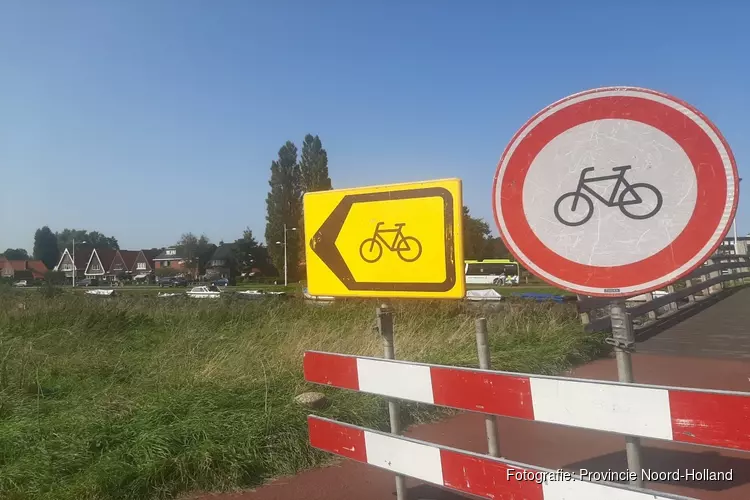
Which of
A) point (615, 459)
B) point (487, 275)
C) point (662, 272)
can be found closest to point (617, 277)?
point (662, 272)

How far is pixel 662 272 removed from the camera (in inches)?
74.9

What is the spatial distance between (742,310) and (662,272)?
12920 mm

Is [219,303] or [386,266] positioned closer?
[386,266]

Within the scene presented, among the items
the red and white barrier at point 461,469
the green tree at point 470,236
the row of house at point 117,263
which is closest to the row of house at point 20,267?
the row of house at point 117,263

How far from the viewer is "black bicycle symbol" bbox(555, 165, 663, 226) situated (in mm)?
1952

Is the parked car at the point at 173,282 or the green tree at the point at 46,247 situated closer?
the parked car at the point at 173,282

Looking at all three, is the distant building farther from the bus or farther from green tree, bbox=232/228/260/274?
Result: the bus

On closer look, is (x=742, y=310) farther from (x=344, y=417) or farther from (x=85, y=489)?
(x=85, y=489)

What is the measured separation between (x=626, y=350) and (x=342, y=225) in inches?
62.4

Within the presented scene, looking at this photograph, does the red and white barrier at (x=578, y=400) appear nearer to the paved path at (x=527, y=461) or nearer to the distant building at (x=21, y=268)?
the paved path at (x=527, y=461)

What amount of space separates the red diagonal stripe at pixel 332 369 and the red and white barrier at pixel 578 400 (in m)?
0.03

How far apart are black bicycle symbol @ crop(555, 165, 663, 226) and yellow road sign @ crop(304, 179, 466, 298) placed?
0.60 metres

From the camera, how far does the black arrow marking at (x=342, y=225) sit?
265cm

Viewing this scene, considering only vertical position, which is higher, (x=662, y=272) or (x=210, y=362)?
(x=662, y=272)
